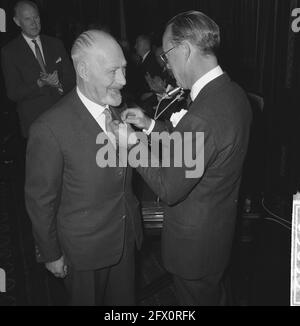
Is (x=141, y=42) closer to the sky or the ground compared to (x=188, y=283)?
closer to the sky

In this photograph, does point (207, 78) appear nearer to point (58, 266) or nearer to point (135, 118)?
point (135, 118)

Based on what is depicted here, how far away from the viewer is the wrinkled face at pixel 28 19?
3488 millimetres

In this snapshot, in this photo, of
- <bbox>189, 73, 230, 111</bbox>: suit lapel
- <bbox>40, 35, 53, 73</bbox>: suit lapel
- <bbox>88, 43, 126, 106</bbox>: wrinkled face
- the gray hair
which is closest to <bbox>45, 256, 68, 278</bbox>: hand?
<bbox>88, 43, 126, 106</bbox>: wrinkled face

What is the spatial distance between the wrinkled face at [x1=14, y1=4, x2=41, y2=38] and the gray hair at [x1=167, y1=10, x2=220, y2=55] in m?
2.36

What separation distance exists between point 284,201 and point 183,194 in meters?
2.72

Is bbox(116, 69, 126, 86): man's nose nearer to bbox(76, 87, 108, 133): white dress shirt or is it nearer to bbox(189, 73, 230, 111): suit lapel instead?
bbox(76, 87, 108, 133): white dress shirt

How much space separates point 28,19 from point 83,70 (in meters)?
2.32

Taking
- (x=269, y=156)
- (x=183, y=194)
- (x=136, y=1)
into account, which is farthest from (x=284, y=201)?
(x=136, y=1)

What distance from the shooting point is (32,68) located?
3586 millimetres

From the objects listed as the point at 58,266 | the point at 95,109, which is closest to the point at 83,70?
the point at 95,109

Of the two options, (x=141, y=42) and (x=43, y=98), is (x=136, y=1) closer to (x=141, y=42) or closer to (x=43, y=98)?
(x=141, y=42)

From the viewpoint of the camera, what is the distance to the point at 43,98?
366 centimetres

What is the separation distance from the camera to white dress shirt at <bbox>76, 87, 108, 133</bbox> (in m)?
1.65

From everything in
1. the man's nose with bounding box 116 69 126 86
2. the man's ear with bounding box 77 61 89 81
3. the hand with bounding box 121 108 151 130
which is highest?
the man's ear with bounding box 77 61 89 81
